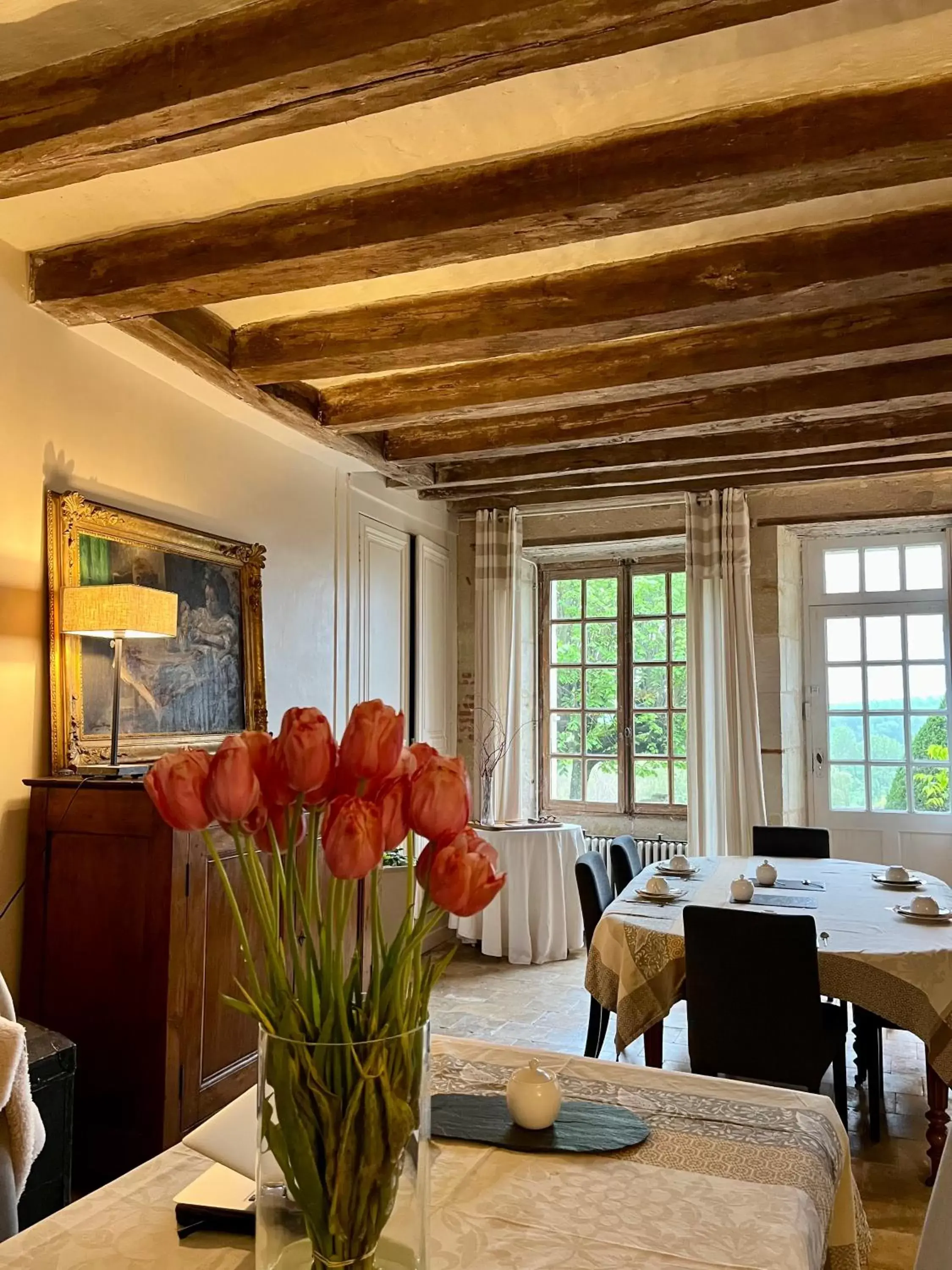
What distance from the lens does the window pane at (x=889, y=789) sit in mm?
6184

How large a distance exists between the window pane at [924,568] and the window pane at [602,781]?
8.08ft

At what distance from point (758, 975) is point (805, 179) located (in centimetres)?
234

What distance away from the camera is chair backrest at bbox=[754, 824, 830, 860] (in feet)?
15.7

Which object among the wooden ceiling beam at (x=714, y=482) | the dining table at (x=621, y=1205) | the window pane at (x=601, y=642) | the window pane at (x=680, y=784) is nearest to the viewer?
the dining table at (x=621, y=1205)

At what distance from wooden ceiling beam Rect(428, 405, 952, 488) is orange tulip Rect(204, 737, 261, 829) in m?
4.56

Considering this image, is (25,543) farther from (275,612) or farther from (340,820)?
(340,820)

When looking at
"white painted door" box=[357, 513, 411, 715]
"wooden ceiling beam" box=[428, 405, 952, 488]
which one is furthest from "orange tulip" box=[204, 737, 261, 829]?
"wooden ceiling beam" box=[428, 405, 952, 488]

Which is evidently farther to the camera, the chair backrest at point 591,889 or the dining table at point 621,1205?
the chair backrest at point 591,889

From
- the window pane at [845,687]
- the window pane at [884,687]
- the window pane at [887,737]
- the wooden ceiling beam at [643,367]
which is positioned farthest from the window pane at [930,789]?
the wooden ceiling beam at [643,367]

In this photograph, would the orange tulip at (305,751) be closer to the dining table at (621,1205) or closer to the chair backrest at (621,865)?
the dining table at (621,1205)

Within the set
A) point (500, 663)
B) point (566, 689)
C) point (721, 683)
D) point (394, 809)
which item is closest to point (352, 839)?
point (394, 809)

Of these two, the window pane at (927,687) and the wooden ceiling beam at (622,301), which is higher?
the wooden ceiling beam at (622,301)

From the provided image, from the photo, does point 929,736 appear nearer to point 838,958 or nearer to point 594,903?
point 594,903

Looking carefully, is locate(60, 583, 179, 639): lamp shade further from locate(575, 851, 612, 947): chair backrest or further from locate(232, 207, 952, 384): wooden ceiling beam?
locate(575, 851, 612, 947): chair backrest
